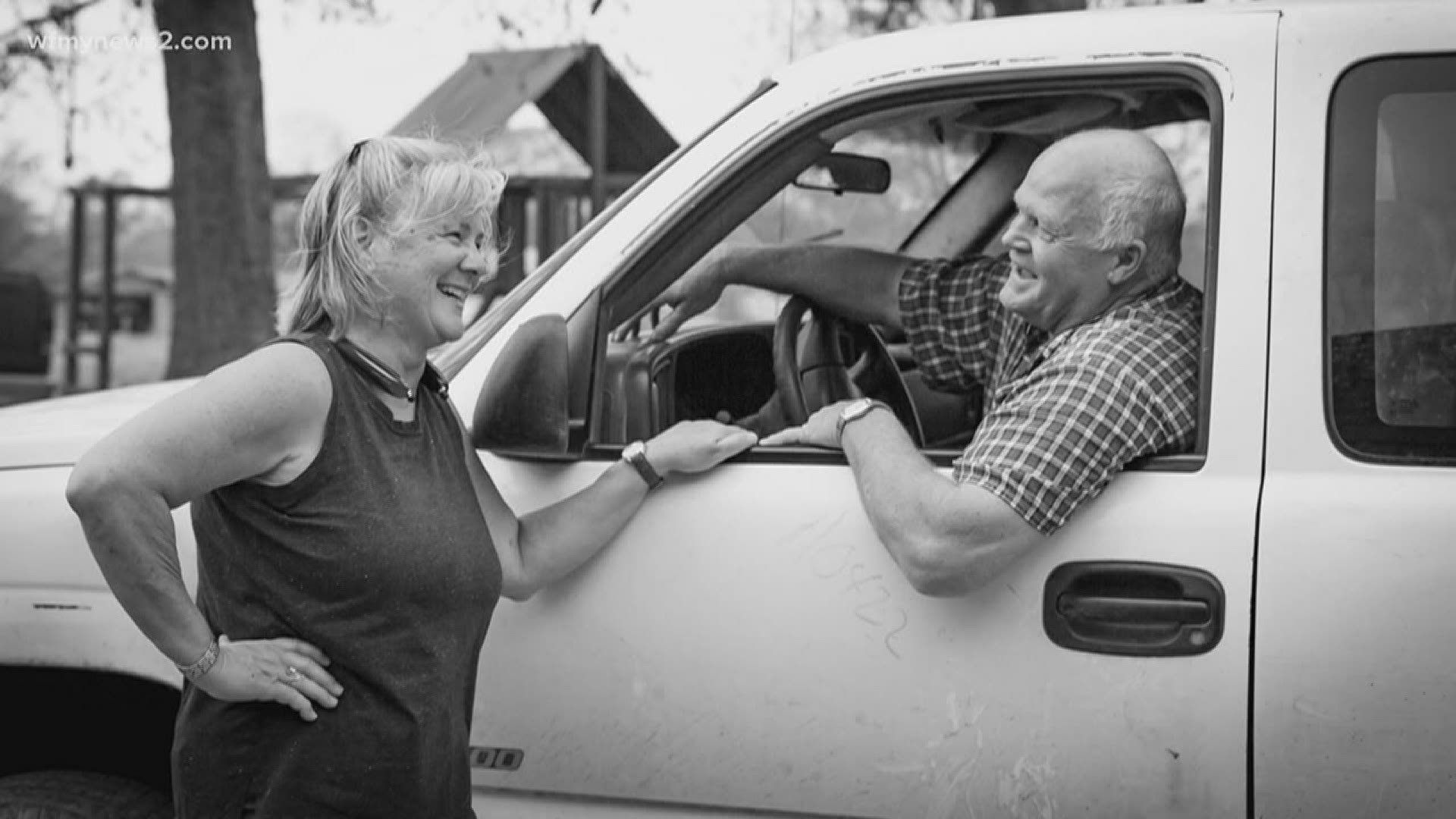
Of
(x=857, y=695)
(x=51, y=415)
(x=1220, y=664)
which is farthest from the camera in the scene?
(x=51, y=415)

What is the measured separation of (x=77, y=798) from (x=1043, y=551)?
65.9 inches

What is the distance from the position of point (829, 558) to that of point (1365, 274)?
0.87 meters

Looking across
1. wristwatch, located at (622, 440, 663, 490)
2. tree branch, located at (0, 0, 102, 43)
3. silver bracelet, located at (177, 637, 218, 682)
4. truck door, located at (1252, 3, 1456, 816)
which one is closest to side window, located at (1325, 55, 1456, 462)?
truck door, located at (1252, 3, 1456, 816)

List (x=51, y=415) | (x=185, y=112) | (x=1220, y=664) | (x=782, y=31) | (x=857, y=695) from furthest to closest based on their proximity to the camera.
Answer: (x=185, y=112) < (x=782, y=31) < (x=51, y=415) < (x=857, y=695) < (x=1220, y=664)

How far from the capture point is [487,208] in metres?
2.45

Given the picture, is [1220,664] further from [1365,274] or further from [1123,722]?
[1365,274]

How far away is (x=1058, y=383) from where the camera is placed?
2.47 meters

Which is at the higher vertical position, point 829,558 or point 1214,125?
point 1214,125

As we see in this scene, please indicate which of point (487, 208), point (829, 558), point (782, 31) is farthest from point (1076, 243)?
point (782, 31)

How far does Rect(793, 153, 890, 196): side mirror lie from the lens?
3161 millimetres

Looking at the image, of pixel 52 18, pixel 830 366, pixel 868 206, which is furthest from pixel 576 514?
pixel 52 18

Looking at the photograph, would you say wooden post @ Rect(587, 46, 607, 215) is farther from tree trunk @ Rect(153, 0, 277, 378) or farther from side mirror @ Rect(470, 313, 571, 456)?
side mirror @ Rect(470, 313, 571, 456)

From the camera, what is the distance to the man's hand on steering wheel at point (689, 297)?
298 centimetres

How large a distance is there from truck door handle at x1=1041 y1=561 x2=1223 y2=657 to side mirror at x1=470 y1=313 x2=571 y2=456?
2.53ft
